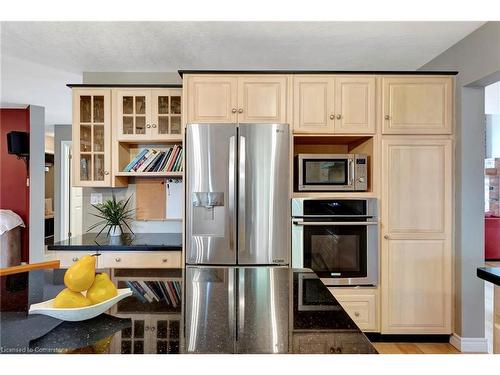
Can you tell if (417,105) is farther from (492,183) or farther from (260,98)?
(492,183)

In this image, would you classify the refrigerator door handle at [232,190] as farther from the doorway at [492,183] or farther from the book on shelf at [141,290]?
Answer: the doorway at [492,183]

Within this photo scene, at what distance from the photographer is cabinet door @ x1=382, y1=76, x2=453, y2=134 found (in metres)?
2.63

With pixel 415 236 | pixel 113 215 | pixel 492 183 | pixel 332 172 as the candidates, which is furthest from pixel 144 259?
pixel 492 183

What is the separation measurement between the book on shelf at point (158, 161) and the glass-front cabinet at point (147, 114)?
0.15 m

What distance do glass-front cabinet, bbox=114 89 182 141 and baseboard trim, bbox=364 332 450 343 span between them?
7.73ft

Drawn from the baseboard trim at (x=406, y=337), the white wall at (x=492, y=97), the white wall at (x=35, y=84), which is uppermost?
the white wall at (x=35, y=84)

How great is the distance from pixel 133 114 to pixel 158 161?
0.47 metres

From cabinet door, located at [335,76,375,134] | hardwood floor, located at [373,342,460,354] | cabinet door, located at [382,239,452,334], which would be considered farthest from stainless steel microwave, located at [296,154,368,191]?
hardwood floor, located at [373,342,460,354]

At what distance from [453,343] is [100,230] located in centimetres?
336

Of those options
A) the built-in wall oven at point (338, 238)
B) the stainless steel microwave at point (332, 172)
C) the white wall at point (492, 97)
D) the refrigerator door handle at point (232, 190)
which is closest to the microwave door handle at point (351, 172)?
the stainless steel microwave at point (332, 172)

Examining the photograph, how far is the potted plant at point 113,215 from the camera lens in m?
3.17

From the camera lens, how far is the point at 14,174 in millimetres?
5027

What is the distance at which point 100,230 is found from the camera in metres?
3.36
